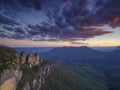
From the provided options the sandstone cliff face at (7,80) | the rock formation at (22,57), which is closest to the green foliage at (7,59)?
the sandstone cliff face at (7,80)

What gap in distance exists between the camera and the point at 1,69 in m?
65.5

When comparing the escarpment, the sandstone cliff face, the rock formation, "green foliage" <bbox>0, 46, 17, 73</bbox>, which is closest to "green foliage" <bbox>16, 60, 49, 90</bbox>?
the escarpment

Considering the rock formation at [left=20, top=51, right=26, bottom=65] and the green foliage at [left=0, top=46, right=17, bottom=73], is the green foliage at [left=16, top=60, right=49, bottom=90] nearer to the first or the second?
the rock formation at [left=20, top=51, right=26, bottom=65]

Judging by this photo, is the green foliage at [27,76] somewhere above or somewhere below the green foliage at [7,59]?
below

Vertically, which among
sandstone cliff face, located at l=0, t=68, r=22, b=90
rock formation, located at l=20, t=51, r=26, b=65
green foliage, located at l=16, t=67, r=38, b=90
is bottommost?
green foliage, located at l=16, t=67, r=38, b=90

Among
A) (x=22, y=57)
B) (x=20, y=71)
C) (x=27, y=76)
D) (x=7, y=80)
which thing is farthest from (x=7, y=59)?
(x=27, y=76)

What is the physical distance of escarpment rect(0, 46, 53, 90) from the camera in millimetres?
69812

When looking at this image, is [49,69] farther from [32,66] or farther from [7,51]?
[7,51]

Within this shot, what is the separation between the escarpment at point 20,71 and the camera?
229 ft

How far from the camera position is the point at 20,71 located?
3814 inches

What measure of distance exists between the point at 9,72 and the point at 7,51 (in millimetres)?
14955

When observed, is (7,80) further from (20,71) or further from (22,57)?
(22,57)

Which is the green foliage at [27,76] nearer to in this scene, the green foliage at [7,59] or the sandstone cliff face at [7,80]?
the sandstone cliff face at [7,80]

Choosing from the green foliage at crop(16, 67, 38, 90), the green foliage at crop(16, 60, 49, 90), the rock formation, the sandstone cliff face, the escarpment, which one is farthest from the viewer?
the rock formation
